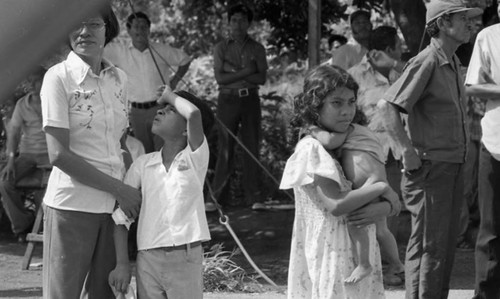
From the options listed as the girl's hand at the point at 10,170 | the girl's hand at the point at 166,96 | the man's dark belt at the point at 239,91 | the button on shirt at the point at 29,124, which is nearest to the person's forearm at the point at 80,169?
the girl's hand at the point at 166,96

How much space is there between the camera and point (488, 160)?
18.1ft

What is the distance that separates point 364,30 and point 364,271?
202 inches

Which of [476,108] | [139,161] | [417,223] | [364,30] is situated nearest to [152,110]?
[364,30]

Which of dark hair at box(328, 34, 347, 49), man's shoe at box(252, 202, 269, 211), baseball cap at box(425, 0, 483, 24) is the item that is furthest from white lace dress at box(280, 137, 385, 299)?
dark hair at box(328, 34, 347, 49)

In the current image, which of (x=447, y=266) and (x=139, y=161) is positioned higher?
(x=139, y=161)

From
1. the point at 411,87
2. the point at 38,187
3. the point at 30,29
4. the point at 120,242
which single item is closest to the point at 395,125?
the point at 411,87

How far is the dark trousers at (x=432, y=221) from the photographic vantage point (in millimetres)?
5074

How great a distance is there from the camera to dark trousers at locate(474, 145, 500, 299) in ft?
18.0

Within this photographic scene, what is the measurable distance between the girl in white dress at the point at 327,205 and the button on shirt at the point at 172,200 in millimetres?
368

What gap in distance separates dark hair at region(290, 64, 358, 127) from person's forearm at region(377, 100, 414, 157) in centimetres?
126

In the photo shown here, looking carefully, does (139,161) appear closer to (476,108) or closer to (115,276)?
(115,276)

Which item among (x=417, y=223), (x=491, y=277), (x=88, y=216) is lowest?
(x=491, y=277)

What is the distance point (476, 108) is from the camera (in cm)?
868

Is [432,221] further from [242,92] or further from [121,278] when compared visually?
[242,92]
